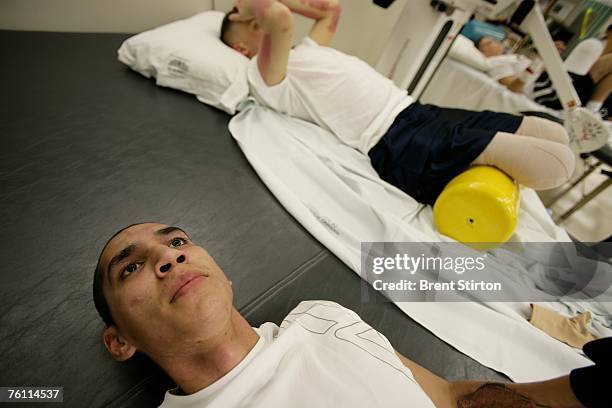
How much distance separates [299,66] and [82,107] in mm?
915

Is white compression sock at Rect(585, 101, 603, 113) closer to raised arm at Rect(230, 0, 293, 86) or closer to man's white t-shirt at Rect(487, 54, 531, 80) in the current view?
man's white t-shirt at Rect(487, 54, 531, 80)

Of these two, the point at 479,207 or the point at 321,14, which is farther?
the point at 321,14

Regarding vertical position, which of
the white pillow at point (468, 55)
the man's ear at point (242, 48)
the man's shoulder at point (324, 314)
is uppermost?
the white pillow at point (468, 55)

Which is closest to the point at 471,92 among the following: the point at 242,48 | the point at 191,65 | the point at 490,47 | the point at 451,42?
the point at 490,47

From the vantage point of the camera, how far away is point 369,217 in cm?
103

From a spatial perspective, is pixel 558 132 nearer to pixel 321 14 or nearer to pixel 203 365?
pixel 321 14

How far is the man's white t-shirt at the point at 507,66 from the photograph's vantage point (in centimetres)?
185

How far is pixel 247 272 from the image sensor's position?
0.83 metres

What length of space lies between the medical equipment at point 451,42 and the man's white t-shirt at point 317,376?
129cm

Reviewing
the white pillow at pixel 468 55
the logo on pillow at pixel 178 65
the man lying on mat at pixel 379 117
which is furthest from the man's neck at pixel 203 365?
the white pillow at pixel 468 55

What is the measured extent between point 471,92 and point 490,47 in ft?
1.43

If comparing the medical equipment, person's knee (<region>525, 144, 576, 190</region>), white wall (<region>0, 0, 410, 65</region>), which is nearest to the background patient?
the medical equipment

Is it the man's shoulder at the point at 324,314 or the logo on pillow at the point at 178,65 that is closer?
the man's shoulder at the point at 324,314

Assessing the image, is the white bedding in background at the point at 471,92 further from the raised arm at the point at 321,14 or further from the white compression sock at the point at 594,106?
the raised arm at the point at 321,14
